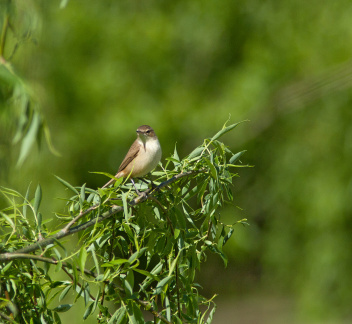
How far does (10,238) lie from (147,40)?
7.19 meters

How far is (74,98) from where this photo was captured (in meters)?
8.08

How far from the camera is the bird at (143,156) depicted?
137 inches

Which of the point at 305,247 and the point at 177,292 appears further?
the point at 305,247

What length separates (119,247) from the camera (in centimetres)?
196

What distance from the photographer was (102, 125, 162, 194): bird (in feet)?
11.4

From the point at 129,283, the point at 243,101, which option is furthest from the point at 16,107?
the point at 243,101

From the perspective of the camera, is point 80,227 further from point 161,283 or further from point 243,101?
point 243,101

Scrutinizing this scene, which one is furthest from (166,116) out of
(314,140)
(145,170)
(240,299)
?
(240,299)

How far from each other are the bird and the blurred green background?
9.53 feet

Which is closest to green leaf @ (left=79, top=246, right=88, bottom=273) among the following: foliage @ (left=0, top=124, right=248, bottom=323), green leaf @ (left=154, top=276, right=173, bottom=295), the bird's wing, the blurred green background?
foliage @ (left=0, top=124, right=248, bottom=323)

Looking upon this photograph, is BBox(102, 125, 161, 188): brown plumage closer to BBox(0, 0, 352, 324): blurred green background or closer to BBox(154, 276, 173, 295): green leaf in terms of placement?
BBox(154, 276, 173, 295): green leaf

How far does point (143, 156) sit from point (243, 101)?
16.9 feet

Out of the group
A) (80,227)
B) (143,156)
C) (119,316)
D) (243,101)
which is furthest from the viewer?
Result: (243,101)

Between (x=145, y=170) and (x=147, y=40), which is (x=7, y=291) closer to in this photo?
(x=145, y=170)
